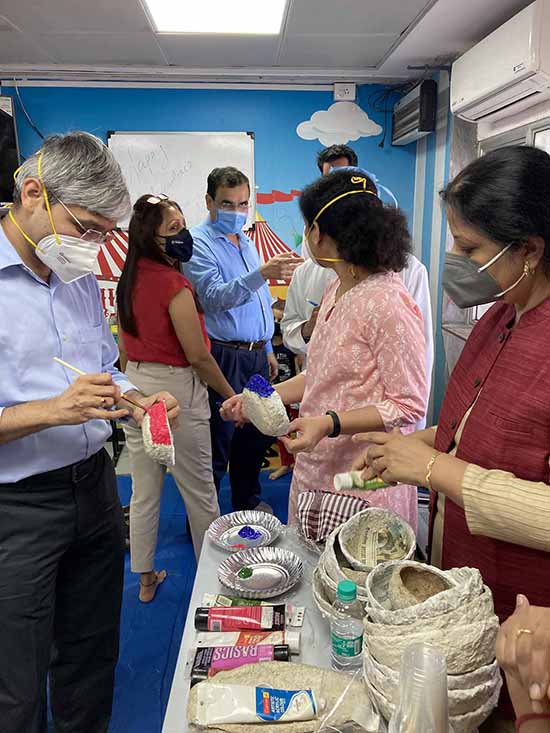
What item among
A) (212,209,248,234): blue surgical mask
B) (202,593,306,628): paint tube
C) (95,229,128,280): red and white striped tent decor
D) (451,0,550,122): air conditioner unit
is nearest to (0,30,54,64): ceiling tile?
(95,229,128,280): red and white striped tent decor

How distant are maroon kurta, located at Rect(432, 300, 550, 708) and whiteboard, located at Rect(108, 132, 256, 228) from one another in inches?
144

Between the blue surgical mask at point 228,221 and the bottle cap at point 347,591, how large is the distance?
89.6 inches

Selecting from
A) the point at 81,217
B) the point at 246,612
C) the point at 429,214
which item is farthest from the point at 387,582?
the point at 429,214

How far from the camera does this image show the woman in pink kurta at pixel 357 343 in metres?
1.51

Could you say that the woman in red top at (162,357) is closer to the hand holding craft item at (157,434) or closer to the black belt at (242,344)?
the black belt at (242,344)

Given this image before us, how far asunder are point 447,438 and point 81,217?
990 millimetres

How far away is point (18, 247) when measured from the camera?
4.39 feet

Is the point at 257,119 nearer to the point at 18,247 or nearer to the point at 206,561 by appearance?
the point at 18,247

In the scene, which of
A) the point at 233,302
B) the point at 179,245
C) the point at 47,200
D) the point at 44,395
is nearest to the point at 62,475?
the point at 44,395

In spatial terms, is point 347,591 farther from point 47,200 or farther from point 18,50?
point 18,50

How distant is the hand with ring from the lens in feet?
2.07

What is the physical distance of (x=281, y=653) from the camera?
1.07m

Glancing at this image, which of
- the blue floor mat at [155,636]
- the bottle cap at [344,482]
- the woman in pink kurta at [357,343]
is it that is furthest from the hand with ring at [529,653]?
the blue floor mat at [155,636]

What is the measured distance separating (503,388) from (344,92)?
3.84 m
